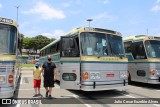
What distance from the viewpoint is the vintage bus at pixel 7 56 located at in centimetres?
777

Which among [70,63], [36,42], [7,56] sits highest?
[36,42]

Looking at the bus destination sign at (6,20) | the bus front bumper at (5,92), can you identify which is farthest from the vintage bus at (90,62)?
the bus front bumper at (5,92)

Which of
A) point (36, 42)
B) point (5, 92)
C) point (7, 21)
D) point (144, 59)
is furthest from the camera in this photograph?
→ point (36, 42)

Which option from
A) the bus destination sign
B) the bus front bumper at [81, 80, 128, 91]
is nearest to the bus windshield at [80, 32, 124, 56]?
the bus front bumper at [81, 80, 128, 91]

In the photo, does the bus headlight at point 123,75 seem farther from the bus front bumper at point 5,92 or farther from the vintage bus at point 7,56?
the bus front bumper at point 5,92

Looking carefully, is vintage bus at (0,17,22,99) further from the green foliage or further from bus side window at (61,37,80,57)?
the green foliage

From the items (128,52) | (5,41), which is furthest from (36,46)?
(5,41)

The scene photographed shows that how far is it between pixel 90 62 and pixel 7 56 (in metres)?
3.63

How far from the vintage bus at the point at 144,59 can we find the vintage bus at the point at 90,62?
8.95ft

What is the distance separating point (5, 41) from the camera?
8.17 metres

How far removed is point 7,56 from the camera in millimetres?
7988

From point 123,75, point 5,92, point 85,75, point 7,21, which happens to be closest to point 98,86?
point 85,75

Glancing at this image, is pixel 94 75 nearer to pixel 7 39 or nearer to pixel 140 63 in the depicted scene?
pixel 7 39

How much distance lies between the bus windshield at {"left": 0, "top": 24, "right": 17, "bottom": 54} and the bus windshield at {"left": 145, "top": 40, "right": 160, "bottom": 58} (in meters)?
8.09
